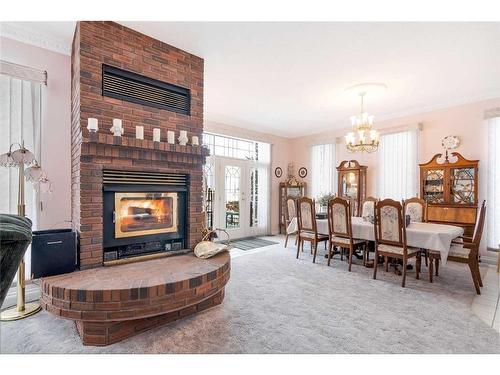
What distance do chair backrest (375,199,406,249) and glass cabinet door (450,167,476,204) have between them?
1.79m

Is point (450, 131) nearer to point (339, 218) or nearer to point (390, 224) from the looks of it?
point (390, 224)

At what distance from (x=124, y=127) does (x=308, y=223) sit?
3.02 meters

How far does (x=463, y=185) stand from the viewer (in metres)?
4.04

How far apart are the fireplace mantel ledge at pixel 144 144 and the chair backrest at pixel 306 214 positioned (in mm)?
1940

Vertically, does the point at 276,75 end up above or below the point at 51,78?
above

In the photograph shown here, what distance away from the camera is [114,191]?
2.40 metres

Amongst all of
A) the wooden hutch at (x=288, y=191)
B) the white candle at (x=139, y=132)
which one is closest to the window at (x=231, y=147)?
the wooden hutch at (x=288, y=191)

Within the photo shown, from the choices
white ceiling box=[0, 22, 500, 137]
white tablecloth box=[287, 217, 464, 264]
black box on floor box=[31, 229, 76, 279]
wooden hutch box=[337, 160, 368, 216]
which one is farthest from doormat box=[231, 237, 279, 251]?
black box on floor box=[31, 229, 76, 279]

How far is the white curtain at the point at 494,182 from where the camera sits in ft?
12.7

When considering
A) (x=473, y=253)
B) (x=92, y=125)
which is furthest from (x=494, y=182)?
(x=92, y=125)

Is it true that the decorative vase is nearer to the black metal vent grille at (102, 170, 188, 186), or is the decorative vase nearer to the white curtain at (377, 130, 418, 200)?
the black metal vent grille at (102, 170, 188, 186)

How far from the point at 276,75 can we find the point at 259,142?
2991 millimetres
